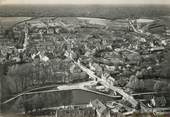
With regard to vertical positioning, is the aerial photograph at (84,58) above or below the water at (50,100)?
above

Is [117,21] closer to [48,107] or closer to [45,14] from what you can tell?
[45,14]

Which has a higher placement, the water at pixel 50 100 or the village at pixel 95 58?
the village at pixel 95 58

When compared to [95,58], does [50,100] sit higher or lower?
lower

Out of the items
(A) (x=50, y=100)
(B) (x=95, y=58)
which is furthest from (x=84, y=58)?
(A) (x=50, y=100)

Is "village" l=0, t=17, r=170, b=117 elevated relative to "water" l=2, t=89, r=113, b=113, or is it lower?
elevated

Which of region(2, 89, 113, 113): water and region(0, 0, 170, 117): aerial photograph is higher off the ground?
region(0, 0, 170, 117): aerial photograph

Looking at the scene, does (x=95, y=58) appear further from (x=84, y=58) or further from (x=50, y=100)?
(x=50, y=100)

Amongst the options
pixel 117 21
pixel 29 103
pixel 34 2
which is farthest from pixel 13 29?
pixel 117 21

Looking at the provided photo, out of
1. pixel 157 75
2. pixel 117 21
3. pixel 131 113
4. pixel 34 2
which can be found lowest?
pixel 131 113
